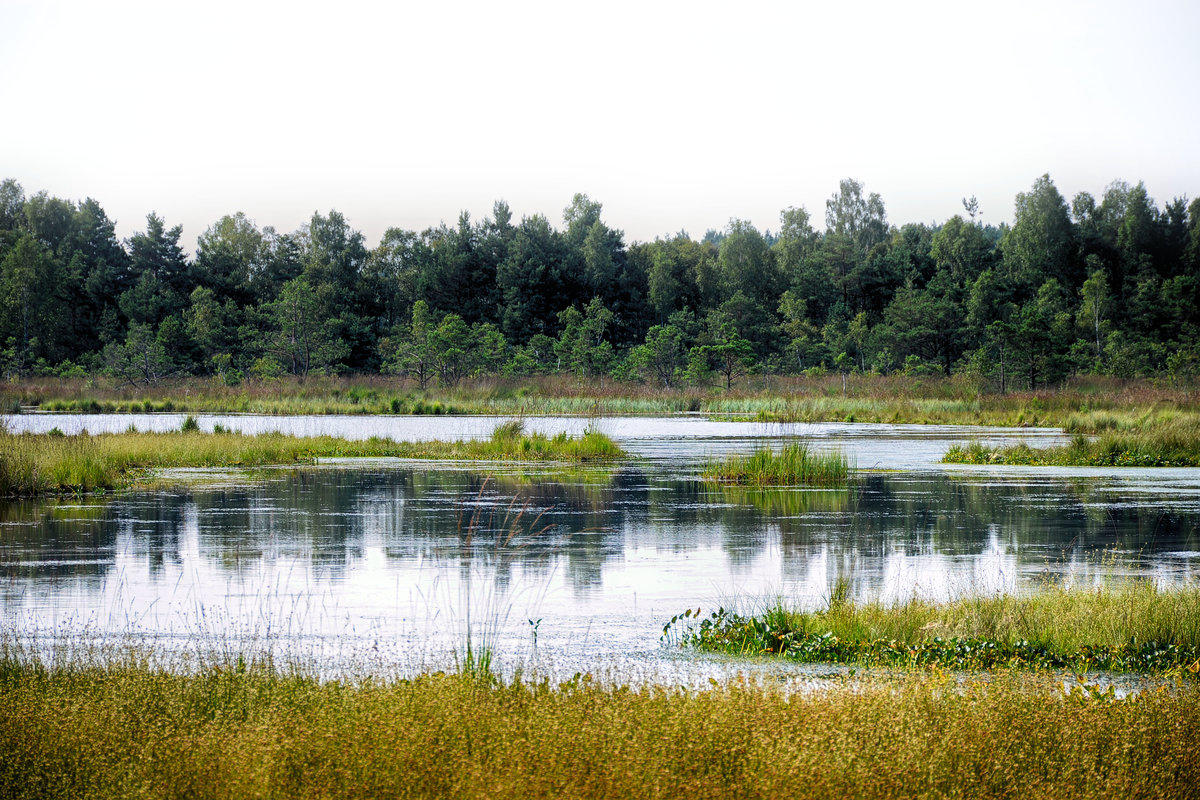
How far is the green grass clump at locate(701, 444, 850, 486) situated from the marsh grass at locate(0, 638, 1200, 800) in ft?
58.2

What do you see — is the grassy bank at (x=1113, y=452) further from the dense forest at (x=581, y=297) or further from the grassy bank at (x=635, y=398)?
the dense forest at (x=581, y=297)

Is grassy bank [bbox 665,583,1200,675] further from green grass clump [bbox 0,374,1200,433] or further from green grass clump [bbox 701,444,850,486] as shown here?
green grass clump [bbox 0,374,1200,433]

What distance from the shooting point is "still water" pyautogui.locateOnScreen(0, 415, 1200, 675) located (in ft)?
34.4

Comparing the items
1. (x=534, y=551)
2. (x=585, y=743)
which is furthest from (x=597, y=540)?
(x=585, y=743)

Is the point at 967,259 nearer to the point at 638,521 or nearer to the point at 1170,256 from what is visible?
the point at 1170,256

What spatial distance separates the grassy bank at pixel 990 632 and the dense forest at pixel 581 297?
54544mm

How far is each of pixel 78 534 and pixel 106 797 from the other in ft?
40.3

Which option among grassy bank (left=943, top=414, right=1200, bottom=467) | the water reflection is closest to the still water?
the water reflection

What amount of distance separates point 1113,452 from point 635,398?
31238 millimetres

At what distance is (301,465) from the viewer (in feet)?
97.4

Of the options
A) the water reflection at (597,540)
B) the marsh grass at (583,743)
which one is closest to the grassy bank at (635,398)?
the water reflection at (597,540)

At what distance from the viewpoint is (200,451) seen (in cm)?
2992

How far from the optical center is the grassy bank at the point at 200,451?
74.1 feet

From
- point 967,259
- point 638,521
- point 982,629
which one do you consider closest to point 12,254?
point 967,259
